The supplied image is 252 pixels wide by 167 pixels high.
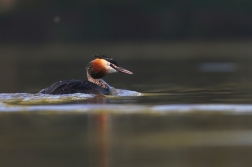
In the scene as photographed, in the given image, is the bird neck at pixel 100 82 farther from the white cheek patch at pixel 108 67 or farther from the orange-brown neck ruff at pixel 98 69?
the white cheek patch at pixel 108 67

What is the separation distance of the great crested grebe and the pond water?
27 centimetres

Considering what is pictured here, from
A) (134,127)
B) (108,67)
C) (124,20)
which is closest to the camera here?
(134,127)

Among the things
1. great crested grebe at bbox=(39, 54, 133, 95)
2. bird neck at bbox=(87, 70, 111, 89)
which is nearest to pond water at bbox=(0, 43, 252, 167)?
great crested grebe at bbox=(39, 54, 133, 95)

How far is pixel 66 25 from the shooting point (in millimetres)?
49000

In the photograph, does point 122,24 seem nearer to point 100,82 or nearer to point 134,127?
point 100,82

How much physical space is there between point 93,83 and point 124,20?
34155mm

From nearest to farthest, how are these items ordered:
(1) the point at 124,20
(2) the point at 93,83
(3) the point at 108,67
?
(2) the point at 93,83, (3) the point at 108,67, (1) the point at 124,20

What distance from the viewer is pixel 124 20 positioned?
50469 millimetres

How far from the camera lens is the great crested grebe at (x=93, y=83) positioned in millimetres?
15617

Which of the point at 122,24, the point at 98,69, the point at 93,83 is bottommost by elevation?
the point at 93,83

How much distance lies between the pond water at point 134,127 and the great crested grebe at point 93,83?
0.90 feet

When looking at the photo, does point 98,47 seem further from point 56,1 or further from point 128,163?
point 128,163

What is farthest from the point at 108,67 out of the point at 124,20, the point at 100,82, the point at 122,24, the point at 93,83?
the point at 124,20

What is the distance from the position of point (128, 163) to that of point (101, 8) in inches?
1622
